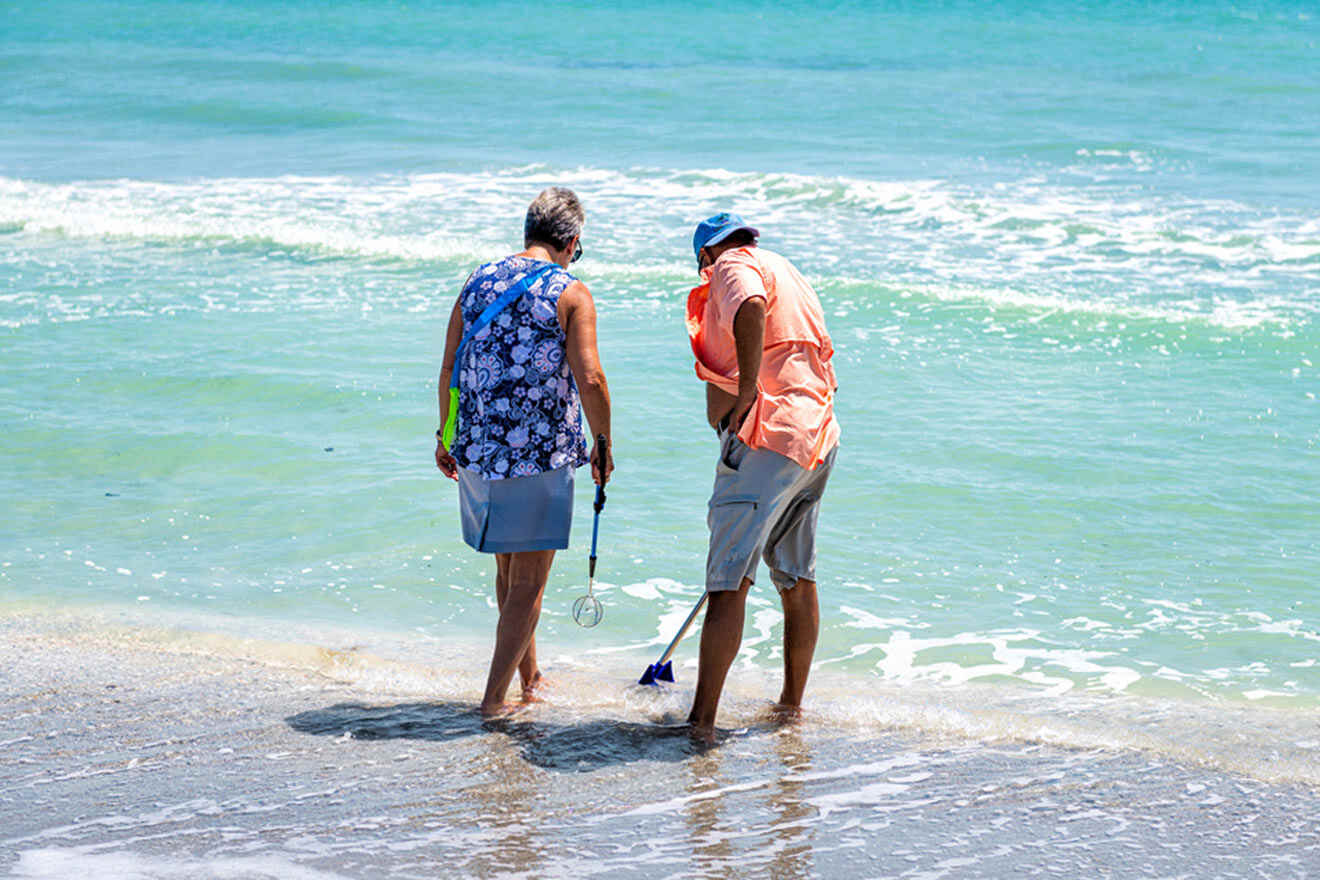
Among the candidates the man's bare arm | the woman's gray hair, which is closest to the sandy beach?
the man's bare arm

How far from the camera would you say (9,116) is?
25422 millimetres

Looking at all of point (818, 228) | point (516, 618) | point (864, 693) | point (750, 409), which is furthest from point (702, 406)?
point (818, 228)

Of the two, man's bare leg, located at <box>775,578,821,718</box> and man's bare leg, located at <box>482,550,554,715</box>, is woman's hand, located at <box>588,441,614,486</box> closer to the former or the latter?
man's bare leg, located at <box>482,550,554,715</box>

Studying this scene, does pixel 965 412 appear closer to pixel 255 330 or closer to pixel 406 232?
pixel 255 330

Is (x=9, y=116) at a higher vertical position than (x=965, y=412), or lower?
higher

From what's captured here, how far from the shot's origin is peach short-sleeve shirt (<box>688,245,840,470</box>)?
4.37 m

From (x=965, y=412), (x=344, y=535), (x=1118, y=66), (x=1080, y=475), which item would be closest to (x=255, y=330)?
(x=344, y=535)

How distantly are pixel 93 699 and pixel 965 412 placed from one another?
18.7 feet

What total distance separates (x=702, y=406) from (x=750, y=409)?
4775mm

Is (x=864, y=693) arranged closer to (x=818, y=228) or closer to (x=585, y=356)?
(x=585, y=356)

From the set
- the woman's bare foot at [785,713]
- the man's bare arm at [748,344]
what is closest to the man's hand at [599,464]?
the man's bare arm at [748,344]

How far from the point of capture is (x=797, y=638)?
192 inches

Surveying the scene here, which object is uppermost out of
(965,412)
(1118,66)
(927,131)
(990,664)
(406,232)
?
(1118,66)

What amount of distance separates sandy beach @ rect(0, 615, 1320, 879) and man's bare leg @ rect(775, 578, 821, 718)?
0.19m
